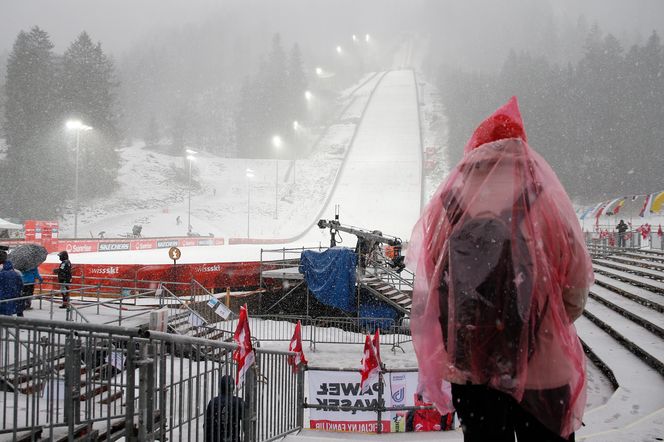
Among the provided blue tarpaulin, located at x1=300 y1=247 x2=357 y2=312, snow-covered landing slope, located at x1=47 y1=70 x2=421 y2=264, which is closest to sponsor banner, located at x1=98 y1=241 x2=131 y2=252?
snow-covered landing slope, located at x1=47 y1=70 x2=421 y2=264

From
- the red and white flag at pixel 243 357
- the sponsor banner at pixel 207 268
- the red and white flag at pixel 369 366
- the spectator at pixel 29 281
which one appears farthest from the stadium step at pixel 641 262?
the spectator at pixel 29 281

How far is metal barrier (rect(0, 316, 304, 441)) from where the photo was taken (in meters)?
3.29

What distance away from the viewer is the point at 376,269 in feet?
59.3

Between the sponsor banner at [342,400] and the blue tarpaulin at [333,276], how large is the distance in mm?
7901

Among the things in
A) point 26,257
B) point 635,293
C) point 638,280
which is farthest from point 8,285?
point 638,280

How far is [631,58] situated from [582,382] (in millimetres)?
74622

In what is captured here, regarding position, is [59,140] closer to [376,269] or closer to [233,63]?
[376,269]

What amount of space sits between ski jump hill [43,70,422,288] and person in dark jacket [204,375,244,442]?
14.5 meters

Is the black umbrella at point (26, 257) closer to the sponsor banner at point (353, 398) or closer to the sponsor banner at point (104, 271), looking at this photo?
the sponsor banner at point (104, 271)

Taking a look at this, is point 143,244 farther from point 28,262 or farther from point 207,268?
point 28,262

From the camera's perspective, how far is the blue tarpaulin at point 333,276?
17.0 m

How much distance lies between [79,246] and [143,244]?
408cm

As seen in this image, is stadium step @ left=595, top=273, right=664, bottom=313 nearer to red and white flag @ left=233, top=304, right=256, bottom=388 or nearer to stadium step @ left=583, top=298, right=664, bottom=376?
stadium step @ left=583, top=298, right=664, bottom=376

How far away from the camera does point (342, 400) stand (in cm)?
907
